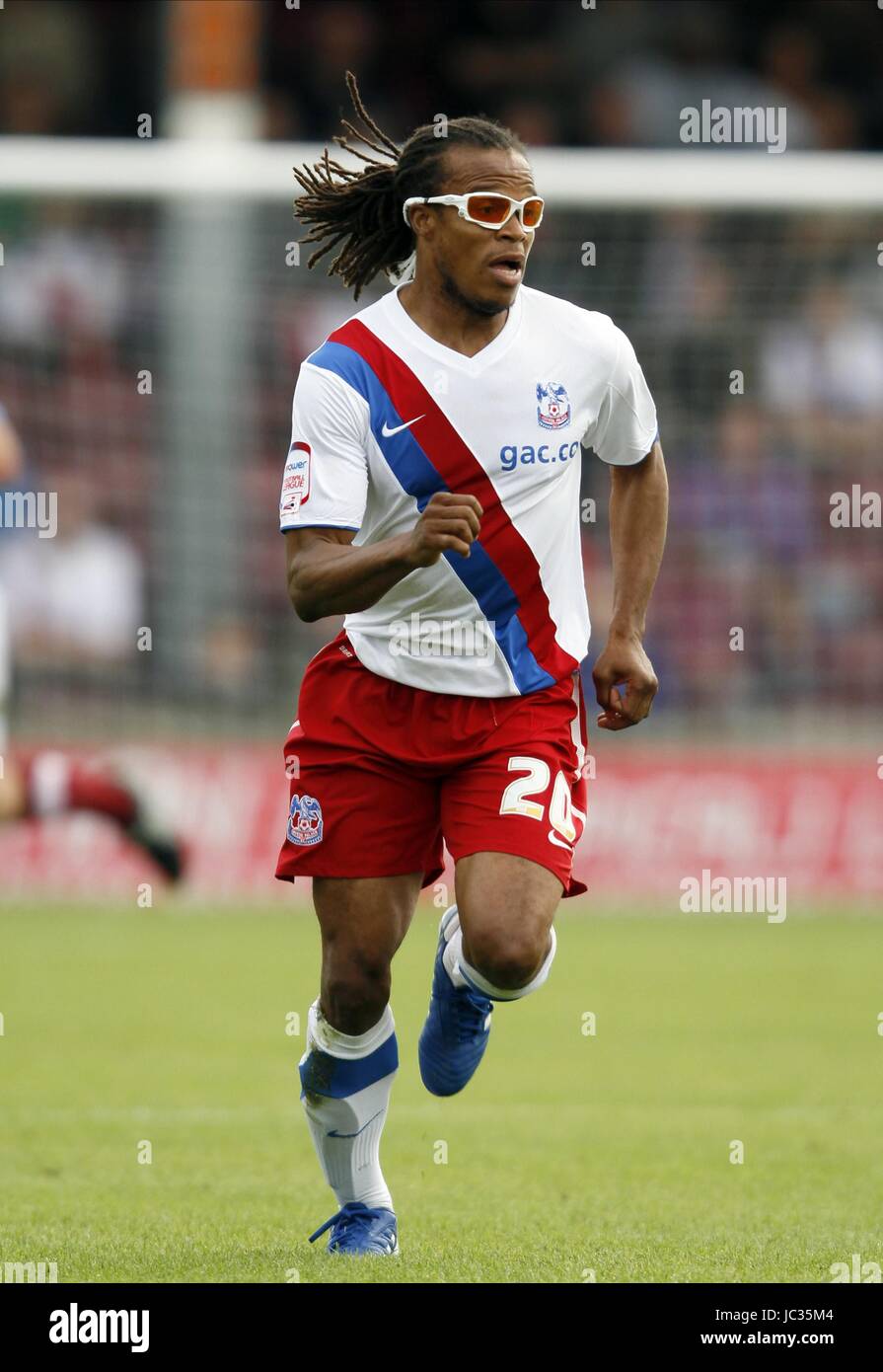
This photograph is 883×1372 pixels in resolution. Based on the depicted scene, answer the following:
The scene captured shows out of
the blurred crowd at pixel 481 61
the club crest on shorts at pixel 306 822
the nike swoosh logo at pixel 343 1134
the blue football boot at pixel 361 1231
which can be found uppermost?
the blurred crowd at pixel 481 61

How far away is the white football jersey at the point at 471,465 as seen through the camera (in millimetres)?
5520

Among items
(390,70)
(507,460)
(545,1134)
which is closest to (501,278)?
(507,460)

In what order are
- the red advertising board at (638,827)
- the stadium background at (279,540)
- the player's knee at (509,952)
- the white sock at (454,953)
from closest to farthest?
the player's knee at (509,952)
the white sock at (454,953)
the stadium background at (279,540)
the red advertising board at (638,827)

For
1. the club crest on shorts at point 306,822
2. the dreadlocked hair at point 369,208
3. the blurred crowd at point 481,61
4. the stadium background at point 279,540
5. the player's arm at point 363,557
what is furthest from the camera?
the blurred crowd at point 481,61

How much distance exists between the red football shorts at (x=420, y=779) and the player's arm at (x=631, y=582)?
0.20m

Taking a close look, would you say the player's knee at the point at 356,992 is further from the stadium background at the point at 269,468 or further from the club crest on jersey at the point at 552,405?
the stadium background at the point at 269,468

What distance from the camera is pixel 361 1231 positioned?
5.58 m

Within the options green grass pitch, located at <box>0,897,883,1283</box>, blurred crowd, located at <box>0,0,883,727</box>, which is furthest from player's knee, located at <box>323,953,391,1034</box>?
blurred crowd, located at <box>0,0,883,727</box>

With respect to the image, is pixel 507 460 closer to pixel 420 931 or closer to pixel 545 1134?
pixel 545 1134

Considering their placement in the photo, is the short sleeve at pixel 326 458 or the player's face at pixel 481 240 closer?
the short sleeve at pixel 326 458

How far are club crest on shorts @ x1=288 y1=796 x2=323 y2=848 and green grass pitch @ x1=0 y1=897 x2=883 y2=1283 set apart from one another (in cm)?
104

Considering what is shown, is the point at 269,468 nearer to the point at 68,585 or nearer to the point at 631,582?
the point at 68,585

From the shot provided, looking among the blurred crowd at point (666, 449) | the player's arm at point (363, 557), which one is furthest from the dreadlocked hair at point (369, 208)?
the blurred crowd at point (666, 449)

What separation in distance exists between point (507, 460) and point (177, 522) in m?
9.72
